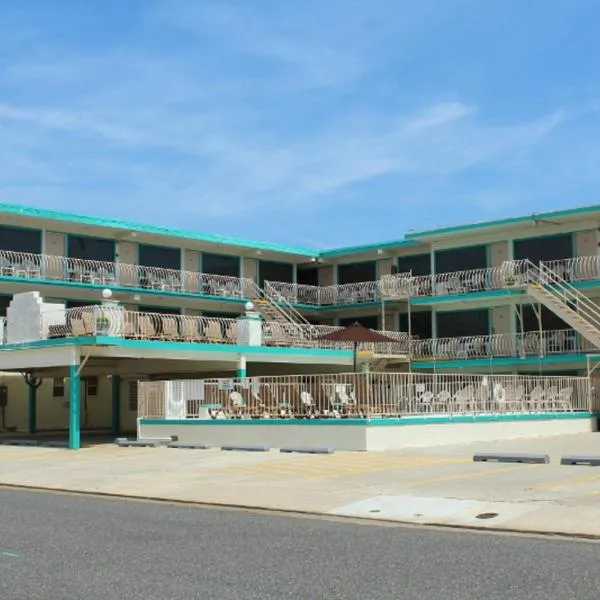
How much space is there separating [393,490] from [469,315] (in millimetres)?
26444

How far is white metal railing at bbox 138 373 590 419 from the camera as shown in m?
21.4

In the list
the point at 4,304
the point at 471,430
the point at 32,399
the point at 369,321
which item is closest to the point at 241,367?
the point at 471,430

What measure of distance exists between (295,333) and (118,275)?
28.7 feet

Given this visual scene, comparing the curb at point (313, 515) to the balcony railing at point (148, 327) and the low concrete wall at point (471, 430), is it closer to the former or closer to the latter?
the low concrete wall at point (471, 430)

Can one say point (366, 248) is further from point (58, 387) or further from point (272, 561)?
point (272, 561)

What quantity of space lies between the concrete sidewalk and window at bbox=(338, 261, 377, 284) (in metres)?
21.3

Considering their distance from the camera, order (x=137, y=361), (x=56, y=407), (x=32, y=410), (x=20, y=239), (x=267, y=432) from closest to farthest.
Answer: (x=267, y=432) → (x=137, y=361) → (x=32, y=410) → (x=20, y=239) → (x=56, y=407)

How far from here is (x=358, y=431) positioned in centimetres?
2072

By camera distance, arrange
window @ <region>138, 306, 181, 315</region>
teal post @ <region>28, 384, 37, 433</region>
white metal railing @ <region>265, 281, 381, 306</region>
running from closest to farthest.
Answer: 1. teal post @ <region>28, 384, 37, 433</region>
2. window @ <region>138, 306, 181, 315</region>
3. white metal railing @ <region>265, 281, 381, 306</region>

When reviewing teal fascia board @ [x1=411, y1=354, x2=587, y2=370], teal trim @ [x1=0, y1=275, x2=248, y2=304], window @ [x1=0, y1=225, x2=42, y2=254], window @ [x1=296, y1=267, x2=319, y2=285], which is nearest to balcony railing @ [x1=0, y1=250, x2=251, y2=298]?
teal trim @ [x1=0, y1=275, x2=248, y2=304]

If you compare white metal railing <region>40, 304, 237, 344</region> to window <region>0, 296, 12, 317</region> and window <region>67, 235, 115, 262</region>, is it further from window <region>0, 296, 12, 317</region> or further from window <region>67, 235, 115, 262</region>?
window <region>67, 235, 115, 262</region>

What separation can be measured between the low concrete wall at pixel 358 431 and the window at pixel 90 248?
14.0 m

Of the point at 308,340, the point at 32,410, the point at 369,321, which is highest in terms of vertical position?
the point at 369,321

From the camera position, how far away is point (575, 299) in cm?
3447
